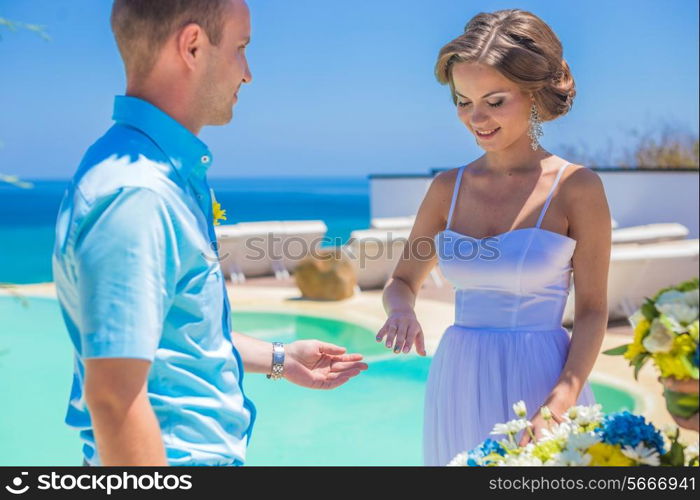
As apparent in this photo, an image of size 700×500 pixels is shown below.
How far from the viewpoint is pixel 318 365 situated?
83.9 inches

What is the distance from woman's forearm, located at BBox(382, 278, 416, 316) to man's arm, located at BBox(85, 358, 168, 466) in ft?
4.00

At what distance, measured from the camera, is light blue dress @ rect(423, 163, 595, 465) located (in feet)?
7.74

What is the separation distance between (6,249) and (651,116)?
2132 centimetres

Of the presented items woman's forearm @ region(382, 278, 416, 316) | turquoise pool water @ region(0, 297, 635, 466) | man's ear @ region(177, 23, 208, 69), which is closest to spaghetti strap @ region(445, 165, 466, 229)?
woman's forearm @ region(382, 278, 416, 316)

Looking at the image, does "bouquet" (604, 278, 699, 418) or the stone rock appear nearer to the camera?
"bouquet" (604, 278, 699, 418)

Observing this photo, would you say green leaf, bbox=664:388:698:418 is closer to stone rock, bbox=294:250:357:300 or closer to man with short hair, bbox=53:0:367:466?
man with short hair, bbox=53:0:367:466

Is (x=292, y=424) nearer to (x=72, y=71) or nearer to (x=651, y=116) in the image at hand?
(x=651, y=116)

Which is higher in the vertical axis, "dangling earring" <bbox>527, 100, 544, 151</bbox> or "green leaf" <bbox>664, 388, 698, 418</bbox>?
"dangling earring" <bbox>527, 100, 544, 151</bbox>

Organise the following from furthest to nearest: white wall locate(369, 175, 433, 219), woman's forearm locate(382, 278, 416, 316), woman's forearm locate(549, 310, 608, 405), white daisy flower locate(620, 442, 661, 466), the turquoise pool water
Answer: white wall locate(369, 175, 433, 219) < the turquoise pool water < woman's forearm locate(382, 278, 416, 316) < woman's forearm locate(549, 310, 608, 405) < white daisy flower locate(620, 442, 661, 466)

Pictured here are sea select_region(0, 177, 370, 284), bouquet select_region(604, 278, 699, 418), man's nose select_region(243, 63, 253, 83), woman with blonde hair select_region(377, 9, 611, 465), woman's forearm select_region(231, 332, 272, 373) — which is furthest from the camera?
sea select_region(0, 177, 370, 284)

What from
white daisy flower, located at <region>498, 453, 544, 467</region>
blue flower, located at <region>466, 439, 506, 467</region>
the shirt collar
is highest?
the shirt collar

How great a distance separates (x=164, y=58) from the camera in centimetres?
142

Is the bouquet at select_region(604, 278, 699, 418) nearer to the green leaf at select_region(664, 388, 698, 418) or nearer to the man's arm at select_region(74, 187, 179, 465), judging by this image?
the green leaf at select_region(664, 388, 698, 418)

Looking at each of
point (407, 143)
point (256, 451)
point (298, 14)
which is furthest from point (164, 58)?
point (407, 143)
